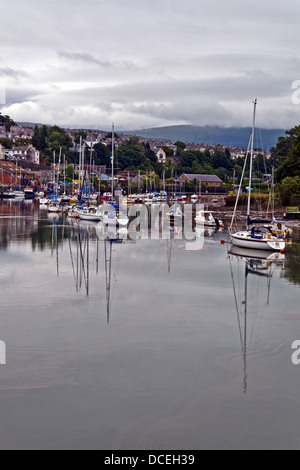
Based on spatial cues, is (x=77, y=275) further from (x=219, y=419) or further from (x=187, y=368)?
(x=219, y=419)

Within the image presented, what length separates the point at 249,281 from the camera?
30.2 metres

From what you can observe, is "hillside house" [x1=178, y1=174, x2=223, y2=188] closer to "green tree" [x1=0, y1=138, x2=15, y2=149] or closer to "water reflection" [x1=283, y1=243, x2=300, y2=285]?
"green tree" [x1=0, y1=138, x2=15, y2=149]

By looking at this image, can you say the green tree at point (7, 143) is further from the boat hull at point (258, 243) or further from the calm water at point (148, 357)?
the calm water at point (148, 357)

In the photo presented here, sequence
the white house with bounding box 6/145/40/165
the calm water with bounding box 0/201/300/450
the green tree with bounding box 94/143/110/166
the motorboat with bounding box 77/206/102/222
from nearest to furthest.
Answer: the calm water with bounding box 0/201/300/450, the motorboat with bounding box 77/206/102/222, the white house with bounding box 6/145/40/165, the green tree with bounding box 94/143/110/166

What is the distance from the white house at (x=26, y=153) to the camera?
7106 inches

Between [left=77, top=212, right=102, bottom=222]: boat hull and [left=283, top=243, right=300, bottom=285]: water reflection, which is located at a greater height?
[left=77, top=212, right=102, bottom=222]: boat hull

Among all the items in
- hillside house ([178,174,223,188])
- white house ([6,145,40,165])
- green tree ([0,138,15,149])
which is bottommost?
hillside house ([178,174,223,188])

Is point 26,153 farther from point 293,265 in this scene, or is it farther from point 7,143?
point 293,265

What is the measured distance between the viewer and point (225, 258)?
3834 centimetres

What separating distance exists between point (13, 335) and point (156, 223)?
162ft

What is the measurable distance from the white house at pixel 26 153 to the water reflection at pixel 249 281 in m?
147

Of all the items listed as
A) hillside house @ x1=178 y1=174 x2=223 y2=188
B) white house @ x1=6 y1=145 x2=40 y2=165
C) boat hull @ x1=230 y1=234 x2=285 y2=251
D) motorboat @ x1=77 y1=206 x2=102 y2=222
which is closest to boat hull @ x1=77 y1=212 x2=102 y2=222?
motorboat @ x1=77 y1=206 x2=102 y2=222

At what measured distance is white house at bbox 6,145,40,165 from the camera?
592 feet

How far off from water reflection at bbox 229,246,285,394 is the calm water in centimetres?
11
